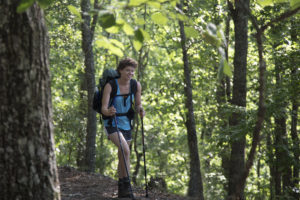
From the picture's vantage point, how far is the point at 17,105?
2508 millimetres

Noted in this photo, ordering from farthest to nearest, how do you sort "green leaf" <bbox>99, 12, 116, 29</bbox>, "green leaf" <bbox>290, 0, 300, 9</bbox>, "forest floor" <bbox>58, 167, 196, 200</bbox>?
"forest floor" <bbox>58, 167, 196, 200</bbox>
"green leaf" <bbox>290, 0, 300, 9</bbox>
"green leaf" <bbox>99, 12, 116, 29</bbox>

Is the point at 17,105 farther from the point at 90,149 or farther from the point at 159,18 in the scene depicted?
the point at 90,149

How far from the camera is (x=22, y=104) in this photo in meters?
2.52

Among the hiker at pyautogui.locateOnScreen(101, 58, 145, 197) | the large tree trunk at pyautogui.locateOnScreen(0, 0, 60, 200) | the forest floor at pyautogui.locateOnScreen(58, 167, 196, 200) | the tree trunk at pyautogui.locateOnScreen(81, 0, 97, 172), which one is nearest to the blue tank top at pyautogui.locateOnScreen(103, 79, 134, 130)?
the hiker at pyautogui.locateOnScreen(101, 58, 145, 197)

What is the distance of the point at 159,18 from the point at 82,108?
11760 millimetres

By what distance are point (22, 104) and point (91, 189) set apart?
567 centimetres

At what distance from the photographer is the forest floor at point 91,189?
6.95 metres

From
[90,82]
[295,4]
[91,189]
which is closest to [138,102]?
[91,189]

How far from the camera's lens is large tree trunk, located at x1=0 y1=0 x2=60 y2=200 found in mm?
2502

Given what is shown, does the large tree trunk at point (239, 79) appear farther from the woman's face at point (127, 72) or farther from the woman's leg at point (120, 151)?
the woman's face at point (127, 72)

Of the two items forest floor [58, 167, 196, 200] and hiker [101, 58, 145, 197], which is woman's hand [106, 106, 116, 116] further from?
forest floor [58, 167, 196, 200]

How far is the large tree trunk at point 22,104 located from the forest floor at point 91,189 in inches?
161

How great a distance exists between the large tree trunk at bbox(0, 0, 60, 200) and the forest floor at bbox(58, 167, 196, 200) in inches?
161

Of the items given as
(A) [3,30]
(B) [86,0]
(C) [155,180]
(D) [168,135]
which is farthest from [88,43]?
(D) [168,135]
